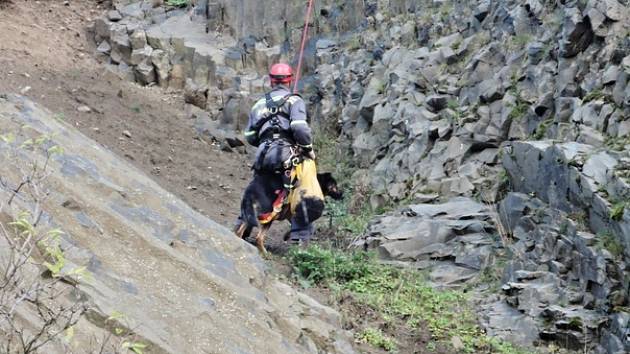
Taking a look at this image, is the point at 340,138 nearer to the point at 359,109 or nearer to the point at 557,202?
the point at 359,109

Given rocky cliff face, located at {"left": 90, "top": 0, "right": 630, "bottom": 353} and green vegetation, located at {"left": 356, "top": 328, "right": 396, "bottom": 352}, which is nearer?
green vegetation, located at {"left": 356, "top": 328, "right": 396, "bottom": 352}

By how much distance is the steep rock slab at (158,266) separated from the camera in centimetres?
665

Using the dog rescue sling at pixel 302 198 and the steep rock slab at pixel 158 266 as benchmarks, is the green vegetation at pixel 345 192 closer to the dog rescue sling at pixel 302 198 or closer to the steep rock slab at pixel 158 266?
the dog rescue sling at pixel 302 198

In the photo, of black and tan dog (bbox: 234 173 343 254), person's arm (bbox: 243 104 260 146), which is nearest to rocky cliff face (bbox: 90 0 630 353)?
black and tan dog (bbox: 234 173 343 254)

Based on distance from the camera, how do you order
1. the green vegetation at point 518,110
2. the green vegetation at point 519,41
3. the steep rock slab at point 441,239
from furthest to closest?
the green vegetation at point 519,41
the green vegetation at point 518,110
the steep rock slab at point 441,239

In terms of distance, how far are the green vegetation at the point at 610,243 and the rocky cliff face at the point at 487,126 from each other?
0.01 meters

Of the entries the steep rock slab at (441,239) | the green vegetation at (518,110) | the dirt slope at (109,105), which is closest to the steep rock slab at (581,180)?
the steep rock slab at (441,239)

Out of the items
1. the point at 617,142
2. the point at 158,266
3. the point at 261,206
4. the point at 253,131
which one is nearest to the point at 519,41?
the point at 617,142

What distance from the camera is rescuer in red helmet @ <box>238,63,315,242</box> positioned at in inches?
429

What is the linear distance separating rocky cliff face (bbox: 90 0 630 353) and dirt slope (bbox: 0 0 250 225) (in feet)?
3.02

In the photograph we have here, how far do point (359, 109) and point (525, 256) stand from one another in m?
5.13

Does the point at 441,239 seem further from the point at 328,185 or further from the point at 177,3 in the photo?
the point at 177,3

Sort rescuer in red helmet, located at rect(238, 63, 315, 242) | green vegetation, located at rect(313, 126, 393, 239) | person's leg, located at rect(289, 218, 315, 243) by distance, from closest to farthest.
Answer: rescuer in red helmet, located at rect(238, 63, 315, 242) < person's leg, located at rect(289, 218, 315, 243) < green vegetation, located at rect(313, 126, 393, 239)

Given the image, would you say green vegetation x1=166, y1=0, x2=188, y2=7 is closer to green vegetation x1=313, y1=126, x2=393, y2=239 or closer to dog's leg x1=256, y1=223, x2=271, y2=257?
green vegetation x1=313, y1=126, x2=393, y2=239
